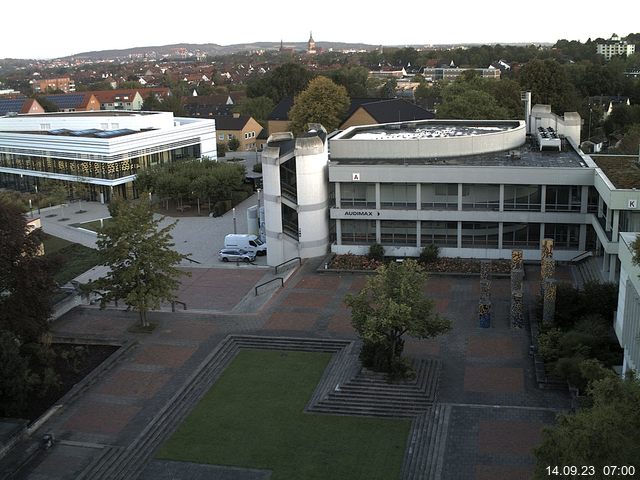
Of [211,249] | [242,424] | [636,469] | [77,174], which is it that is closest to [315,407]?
[242,424]

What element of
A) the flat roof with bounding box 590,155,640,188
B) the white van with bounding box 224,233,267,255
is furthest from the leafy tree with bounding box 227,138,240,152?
the flat roof with bounding box 590,155,640,188

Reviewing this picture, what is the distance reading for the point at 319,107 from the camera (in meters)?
75.4

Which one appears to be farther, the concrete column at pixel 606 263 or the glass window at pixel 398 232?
the glass window at pixel 398 232

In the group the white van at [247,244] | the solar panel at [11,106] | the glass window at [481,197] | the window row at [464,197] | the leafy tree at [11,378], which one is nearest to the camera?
the leafy tree at [11,378]

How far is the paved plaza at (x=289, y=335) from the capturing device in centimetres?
2075

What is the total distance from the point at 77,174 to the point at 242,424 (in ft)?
147

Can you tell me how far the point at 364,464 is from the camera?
794 inches

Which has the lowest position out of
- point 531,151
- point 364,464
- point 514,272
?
point 364,464

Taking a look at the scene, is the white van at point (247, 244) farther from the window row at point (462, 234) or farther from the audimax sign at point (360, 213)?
the audimax sign at point (360, 213)

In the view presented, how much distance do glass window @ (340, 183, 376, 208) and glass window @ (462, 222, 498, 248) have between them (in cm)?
512

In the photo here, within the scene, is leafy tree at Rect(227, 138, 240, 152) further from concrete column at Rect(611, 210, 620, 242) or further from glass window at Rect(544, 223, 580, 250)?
concrete column at Rect(611, 210, 620, 242)

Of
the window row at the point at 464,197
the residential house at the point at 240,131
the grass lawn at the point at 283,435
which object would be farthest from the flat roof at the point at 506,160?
the residential house at the point at 240,131

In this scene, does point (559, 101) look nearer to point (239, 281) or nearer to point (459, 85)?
point (459, 85)

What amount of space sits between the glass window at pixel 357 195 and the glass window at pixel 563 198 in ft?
29.7
